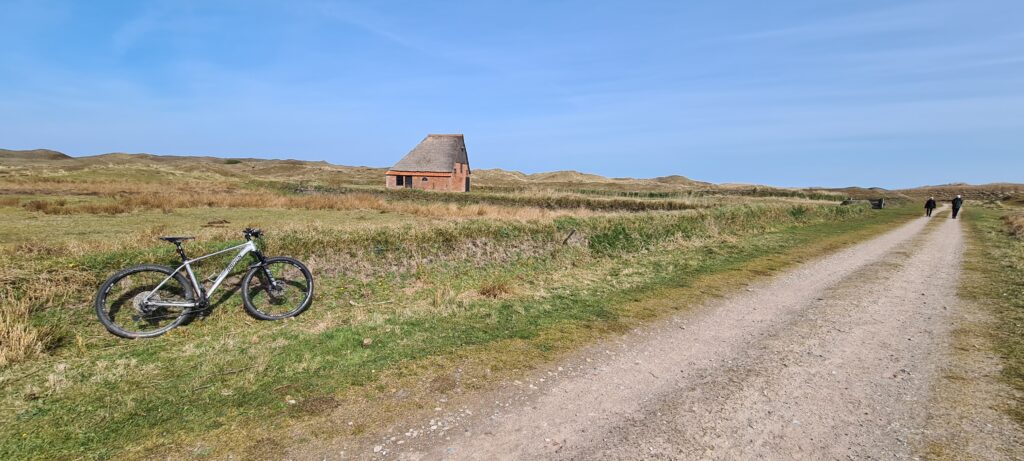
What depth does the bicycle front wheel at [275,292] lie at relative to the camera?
7.23m

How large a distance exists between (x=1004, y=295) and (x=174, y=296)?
15.4m

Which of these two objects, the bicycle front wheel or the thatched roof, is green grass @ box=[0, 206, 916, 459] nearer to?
the bicycle front wheel

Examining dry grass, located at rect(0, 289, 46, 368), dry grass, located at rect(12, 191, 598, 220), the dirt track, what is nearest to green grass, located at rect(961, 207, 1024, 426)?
the dirt track

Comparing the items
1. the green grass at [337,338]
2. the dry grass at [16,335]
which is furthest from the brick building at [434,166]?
the dry grass at [16,335]

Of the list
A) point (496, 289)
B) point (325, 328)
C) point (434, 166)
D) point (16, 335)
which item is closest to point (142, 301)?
point (16, 335)

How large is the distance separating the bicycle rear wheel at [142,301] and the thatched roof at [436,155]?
143 feet

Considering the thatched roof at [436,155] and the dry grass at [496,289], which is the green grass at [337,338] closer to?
the dry grass at [496,289]

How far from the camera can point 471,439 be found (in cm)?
382

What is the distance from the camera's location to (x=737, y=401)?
4.52 meters

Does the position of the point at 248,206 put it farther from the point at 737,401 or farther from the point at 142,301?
the point at 737,401

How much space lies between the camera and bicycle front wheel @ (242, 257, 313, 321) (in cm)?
723

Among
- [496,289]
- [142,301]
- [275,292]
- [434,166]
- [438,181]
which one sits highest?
[434,166]

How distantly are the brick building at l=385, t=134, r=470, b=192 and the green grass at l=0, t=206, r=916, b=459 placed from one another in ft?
123

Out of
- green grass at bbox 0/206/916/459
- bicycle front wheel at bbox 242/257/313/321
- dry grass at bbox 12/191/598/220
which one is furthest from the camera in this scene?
dry grass at bbox 12/191/598/220
